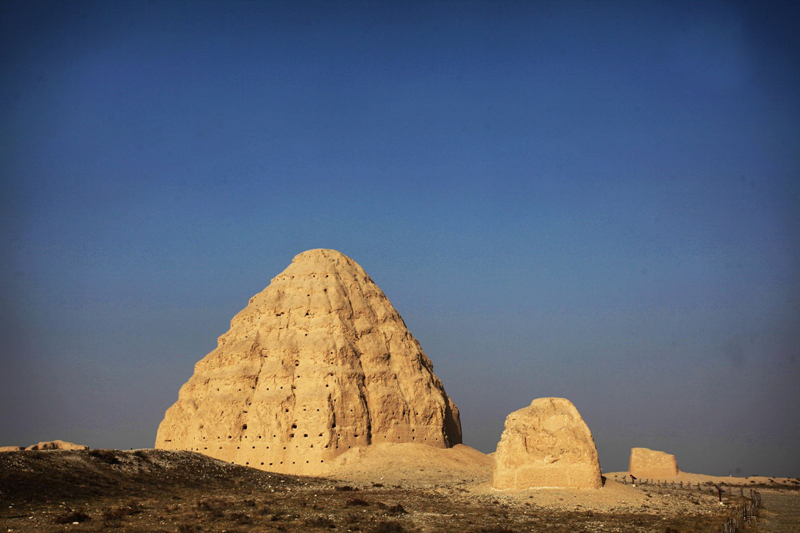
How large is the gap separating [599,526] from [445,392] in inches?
1377

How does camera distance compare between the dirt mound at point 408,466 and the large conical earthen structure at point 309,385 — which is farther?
the large conical earthen structure at point 309,385

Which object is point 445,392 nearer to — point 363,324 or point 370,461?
point 363,324

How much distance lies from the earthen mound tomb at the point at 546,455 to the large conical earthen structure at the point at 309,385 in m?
17.8

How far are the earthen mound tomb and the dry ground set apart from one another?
2.94 ft

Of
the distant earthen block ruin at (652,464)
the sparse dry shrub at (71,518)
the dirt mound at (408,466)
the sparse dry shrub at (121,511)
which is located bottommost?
the sparse dry shrub at (71,518)

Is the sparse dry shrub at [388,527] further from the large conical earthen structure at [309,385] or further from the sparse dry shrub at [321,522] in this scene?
the large conical earthen structure at [309,385]

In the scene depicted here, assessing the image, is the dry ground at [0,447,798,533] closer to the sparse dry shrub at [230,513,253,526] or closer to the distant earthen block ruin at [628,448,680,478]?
the sparse dry shrub at [230,513,253,526]

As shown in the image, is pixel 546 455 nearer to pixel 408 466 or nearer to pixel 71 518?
pixel 408 466

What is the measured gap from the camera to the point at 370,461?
154 ft

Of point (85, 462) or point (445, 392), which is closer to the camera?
point (85, 462)

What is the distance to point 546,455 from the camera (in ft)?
105

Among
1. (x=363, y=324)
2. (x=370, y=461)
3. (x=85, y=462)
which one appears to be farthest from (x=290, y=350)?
(x=85, y=462)

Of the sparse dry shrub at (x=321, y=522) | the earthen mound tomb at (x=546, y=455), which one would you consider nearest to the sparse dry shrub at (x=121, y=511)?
the sparse dry shrub at (x=321, y=522)

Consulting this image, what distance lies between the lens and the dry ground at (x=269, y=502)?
2408cm
